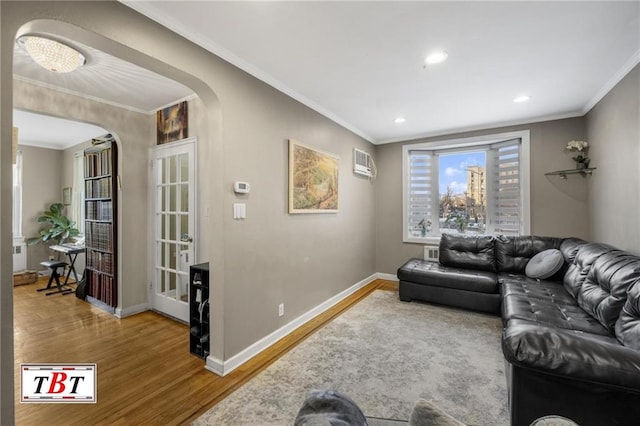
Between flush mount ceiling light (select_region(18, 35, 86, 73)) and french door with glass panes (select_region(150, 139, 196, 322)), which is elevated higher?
flush mount ceiling light (select_region(18, 35, 86, 73))

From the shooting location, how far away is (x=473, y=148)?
4.30 metres

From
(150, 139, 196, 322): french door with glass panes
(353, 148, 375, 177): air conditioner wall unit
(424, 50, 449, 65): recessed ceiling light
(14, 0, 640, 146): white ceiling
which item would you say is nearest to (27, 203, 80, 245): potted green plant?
(150, 139, 196, 322): french door with glass panes

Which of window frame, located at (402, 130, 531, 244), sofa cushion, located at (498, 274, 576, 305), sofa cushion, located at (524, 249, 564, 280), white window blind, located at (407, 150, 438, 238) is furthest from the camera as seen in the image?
white window blind, located at (407, 150, 438, 238)

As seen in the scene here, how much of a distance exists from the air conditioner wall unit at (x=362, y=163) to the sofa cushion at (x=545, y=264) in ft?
8.16

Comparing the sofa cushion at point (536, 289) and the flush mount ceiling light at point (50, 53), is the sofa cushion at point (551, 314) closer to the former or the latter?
the sofa cushion at point (536, 289)

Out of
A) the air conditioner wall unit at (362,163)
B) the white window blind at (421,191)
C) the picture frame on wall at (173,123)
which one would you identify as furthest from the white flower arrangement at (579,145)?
the picture frame on wall at (173,123)

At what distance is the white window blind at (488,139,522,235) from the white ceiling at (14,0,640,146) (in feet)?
2.24

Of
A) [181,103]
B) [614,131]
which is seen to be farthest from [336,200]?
[614,131]

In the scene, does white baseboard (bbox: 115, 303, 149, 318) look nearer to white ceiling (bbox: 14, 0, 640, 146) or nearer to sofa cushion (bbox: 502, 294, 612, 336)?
white ceiling (bbox: 14, 0, 640, 146)

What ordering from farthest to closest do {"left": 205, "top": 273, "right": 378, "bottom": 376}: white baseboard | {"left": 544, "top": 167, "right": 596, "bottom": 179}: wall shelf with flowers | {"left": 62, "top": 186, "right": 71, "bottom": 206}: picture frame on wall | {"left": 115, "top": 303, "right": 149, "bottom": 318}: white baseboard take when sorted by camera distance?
{"left": 62, "top": 186, "right": 71, "bottom": 206}: picture frame on wall < {"left": 544, "top": 167, "right": 596, "bottom": 179}: wall shelf with flowers < {"left": 115, "top": 303, "right": 149, "bottom": 318}: white baseboard < {"left": 205, "top": 273, "right": 378, "bottom": 376}: white baseboard

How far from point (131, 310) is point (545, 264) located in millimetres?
4881

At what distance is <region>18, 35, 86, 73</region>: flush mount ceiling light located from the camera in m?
1.86

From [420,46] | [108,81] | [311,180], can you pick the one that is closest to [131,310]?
[108,81]

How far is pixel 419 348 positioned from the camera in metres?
2.48
